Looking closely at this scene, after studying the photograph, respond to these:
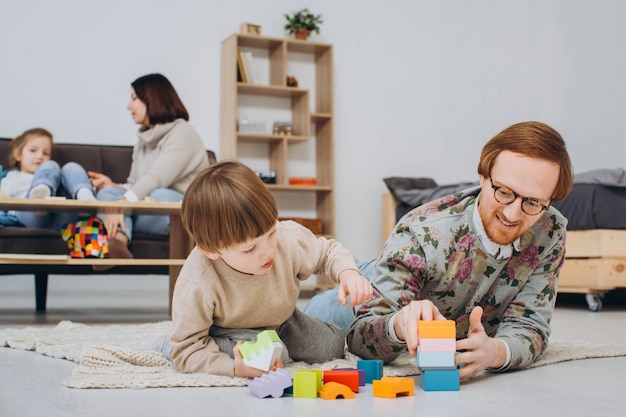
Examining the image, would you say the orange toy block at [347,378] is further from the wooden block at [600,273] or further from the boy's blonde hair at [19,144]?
the boy's blonde hair at [19,144]

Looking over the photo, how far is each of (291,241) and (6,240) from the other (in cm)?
205

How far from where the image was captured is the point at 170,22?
517 centimetres

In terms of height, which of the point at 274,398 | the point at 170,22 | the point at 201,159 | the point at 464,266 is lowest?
the point at 274,398

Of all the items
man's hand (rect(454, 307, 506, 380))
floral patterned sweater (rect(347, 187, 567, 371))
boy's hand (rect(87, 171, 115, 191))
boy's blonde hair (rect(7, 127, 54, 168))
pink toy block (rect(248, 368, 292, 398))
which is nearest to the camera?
pink toy block (rect(248, 368, 292, 398))

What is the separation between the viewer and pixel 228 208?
1.36m

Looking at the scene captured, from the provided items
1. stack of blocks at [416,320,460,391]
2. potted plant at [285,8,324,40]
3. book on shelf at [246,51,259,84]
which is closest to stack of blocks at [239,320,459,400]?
stack of blocks at [416,320,460,391]

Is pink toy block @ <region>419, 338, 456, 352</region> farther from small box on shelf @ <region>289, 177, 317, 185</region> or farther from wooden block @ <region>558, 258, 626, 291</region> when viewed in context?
small box on shelf @ <region>289, 177, 317, 185</region>

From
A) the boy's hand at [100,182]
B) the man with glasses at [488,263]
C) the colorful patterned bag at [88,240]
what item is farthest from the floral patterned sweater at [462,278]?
the boy's hand at [100,182]

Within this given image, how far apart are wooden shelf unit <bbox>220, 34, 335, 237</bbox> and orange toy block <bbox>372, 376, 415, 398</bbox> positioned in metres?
3.82

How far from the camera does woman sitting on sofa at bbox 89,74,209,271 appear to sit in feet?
10.8

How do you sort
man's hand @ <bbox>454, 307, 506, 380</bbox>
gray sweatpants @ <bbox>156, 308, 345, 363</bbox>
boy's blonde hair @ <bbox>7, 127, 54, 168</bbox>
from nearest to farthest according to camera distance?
1. man's hand @ <bbox>454, 307, 506, 380</bbox>
2. gray sweatpants @ <bbox>156, 308, 345, 363</bbox>
3. boy's blonde hair @ <bbox>7, 127, 54, 168</bbox>

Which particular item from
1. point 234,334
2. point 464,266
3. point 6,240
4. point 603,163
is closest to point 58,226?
point 6,240

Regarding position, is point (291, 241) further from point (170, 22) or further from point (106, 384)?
point (170, 22)

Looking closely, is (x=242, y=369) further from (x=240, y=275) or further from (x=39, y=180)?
(x=39, y=180)
